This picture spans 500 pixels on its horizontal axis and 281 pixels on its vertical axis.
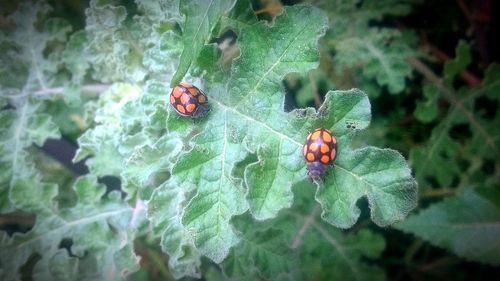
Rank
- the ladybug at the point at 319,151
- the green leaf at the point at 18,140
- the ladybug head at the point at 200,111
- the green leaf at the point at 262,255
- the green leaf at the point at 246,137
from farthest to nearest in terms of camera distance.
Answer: the green leaf at the point at 18,140 < the green leaf at the point at 262,255 < the ladybug head at the point at 200,111 < the green leaf at the point at 246,137 < the ladybug at the point at 319,151

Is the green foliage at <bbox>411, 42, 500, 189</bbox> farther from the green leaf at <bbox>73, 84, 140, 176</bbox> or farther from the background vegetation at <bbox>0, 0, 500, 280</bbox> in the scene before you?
the green leaf at <bbox>73, 84, 140, 176</bbox>

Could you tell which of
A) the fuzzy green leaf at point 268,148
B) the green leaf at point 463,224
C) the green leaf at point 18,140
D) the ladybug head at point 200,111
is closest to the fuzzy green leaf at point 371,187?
the fuzzy green leaf at point 268,148

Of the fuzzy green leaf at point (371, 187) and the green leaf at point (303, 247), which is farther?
the green leaf at point (303, 247)

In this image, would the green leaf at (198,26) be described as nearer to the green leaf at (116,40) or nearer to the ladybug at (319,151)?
the ladybug at (319,151)

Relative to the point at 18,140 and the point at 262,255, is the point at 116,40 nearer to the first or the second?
the point at 18,140

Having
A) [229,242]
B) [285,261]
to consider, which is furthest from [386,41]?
[229,242]

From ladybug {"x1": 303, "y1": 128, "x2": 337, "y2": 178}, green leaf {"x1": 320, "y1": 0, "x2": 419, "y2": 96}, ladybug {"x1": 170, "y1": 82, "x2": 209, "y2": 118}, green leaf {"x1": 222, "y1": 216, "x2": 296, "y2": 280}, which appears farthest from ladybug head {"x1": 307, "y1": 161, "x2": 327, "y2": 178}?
green leaf {"x1": 320, "y1": 0, "x2": 419, "y2": 96}

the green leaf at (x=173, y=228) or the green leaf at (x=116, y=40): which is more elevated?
the green leaf at (x=116, y=40)
